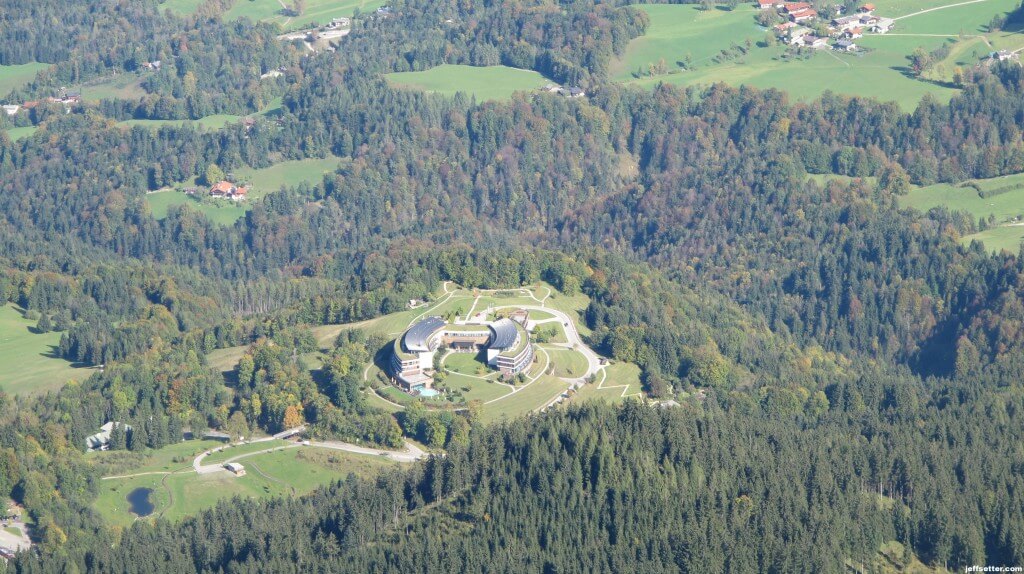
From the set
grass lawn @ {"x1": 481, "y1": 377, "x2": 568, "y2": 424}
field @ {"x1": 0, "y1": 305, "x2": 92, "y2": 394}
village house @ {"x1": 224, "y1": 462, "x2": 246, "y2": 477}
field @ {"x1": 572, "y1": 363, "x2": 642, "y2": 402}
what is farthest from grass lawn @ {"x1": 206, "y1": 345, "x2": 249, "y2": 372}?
field @ {"x1": 572, "y1": 363, "x2": 642, "y2": 402}

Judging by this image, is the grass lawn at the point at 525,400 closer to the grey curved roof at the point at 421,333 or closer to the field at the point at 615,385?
the field at the point at 615,385

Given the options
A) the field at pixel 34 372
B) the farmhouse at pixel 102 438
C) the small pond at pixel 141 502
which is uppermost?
the farmhouse at pixel 102 438

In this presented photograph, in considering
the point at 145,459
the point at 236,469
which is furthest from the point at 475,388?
the point at 145,459

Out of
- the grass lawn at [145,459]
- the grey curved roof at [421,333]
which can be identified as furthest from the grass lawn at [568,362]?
the grass lawn at [145,459]

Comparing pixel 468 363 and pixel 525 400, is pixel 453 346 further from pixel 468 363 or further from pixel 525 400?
pixel 525 400

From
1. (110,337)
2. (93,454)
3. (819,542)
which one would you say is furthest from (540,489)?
(110,337)

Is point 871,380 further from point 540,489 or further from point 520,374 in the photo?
point 540,489
